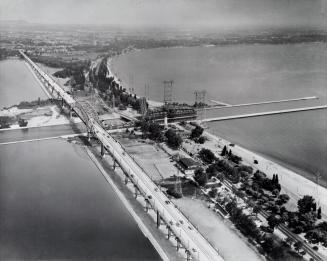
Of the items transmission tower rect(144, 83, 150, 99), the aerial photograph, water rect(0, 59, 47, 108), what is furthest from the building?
water rect(0, 59, 47, 108)

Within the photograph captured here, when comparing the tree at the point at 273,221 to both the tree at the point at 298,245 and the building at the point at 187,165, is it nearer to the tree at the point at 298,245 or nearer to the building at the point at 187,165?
the tree at the point at 298,245

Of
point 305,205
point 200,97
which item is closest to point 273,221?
point 305,205

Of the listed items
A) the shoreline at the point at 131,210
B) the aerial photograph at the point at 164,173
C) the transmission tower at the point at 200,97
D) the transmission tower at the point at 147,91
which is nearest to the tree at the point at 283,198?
the aerial photograph at the point at 164,173

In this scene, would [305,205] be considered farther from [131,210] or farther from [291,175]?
[131,210]

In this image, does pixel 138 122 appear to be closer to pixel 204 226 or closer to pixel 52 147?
pixel 52 147

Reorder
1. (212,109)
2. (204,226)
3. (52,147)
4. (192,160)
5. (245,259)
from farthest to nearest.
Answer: (212,109)
(52,147)
(192,160)
(204,226)
(245,259)

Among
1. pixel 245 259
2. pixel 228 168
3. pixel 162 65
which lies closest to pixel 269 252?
pixel 245 259
